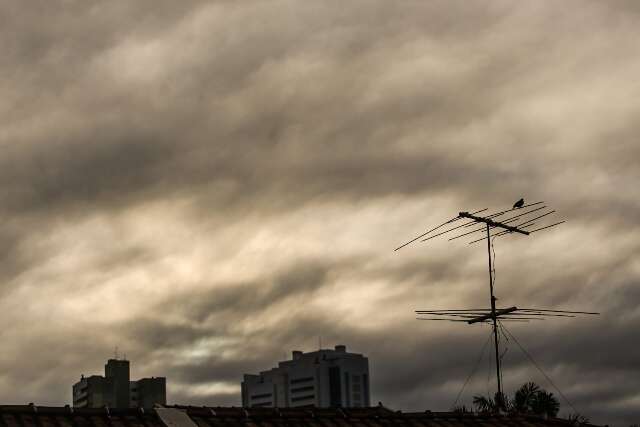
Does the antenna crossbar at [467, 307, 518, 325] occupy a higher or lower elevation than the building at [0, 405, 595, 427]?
higher

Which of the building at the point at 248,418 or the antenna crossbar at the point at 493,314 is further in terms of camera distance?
the antenna crossbar at the point at 493,314

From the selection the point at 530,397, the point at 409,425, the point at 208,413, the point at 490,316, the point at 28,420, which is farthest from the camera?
the point at 530,397

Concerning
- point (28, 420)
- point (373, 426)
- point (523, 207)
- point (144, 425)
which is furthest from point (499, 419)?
point (28, 420)

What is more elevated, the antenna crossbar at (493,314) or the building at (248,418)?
the antenna crossbar at (493,314)

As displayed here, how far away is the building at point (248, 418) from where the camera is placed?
25.4 meters

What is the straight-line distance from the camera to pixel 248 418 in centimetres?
2788

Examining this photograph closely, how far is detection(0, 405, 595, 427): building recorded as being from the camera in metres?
25.4

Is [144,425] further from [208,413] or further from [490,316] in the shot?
[490,316]

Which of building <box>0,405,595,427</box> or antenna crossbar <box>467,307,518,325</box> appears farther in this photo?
Result: antenna crossbar <box>467,307,518,325</box>

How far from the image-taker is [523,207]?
35.4 metres

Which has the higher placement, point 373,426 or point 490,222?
point 490,222

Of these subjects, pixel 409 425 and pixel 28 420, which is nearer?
pixel 28 420

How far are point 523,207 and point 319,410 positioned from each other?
11.3 m

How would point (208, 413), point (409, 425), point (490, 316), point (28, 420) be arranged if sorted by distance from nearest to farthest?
point (28, 420), point (208, 413), point (409, 425), point (490, 316)
